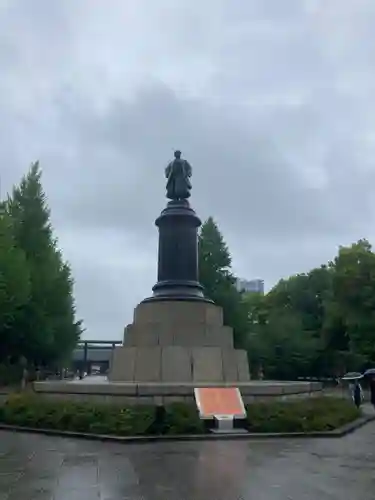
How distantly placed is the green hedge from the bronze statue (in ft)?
28.0

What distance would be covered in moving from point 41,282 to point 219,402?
2283cm

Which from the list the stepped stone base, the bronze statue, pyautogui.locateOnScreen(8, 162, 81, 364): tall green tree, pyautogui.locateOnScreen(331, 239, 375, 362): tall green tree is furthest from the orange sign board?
pyautogui.locateOnScreen(331, 239, 375, 362): tall green tree

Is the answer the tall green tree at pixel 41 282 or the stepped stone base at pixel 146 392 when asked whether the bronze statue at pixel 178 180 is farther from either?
the tall green tree at pixel 41 282

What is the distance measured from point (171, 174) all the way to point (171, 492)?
15.1 m

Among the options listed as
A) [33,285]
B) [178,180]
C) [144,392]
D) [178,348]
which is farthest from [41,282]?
[144,392]

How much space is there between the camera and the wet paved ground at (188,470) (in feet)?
24.9

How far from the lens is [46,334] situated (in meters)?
34.7

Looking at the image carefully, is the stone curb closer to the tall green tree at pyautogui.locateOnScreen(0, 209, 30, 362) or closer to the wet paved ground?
the wet paved ground

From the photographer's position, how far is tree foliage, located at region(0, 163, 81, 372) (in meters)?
31.0

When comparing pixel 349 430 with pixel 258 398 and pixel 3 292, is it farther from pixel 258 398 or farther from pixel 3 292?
pixel 3 292

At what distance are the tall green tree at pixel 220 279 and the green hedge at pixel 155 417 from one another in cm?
2824

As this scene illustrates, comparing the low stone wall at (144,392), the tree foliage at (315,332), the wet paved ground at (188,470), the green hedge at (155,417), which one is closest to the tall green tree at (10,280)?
the low stone wall at (144,392)

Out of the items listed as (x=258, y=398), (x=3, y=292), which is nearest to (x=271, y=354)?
(x=3, y=292)

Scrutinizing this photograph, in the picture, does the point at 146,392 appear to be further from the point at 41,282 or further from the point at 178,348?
the point at 41,282
